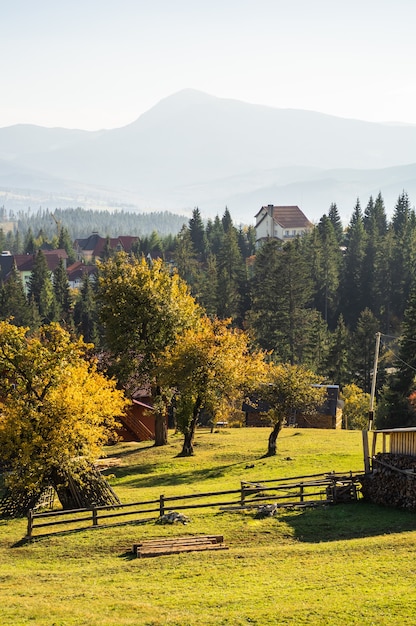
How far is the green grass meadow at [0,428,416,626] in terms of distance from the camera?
72.4 feet

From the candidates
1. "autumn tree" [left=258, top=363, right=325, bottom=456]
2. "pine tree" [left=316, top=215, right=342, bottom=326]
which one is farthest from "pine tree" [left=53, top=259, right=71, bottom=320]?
"autumn tree" [left=258, top=363, right=325, bottom=456]

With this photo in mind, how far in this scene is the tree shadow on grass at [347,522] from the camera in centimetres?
3186

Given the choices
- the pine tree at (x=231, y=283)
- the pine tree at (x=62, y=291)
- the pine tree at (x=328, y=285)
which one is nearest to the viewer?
the pine tree at (x=231, y=283)

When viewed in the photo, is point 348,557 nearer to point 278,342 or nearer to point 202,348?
point 202,348

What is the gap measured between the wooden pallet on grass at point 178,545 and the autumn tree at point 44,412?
30.8 ft

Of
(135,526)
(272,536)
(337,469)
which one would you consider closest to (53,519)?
(135,526)

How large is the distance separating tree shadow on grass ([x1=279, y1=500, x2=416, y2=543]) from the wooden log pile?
0.45m

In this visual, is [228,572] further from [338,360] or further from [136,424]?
[338,360]

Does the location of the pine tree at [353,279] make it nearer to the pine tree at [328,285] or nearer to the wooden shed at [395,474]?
the pine tree at [328,285]

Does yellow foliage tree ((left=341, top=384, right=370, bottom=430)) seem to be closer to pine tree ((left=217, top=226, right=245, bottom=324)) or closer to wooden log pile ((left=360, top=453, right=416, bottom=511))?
pine tree ((left=217, top=226, right=245, bottom=324))

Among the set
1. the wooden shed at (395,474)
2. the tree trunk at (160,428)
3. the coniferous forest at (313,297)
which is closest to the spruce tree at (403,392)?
the coniferous forest at (313,297)

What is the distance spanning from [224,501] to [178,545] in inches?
311

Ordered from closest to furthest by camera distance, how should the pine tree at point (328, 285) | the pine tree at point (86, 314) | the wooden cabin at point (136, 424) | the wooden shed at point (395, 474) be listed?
the wooden shed at point (395, 474)
the wooden cabin at point (136, 424)
the pine tree at point (86, 314)
the pine tree at point (328, 285)

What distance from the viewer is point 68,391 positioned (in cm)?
3959
